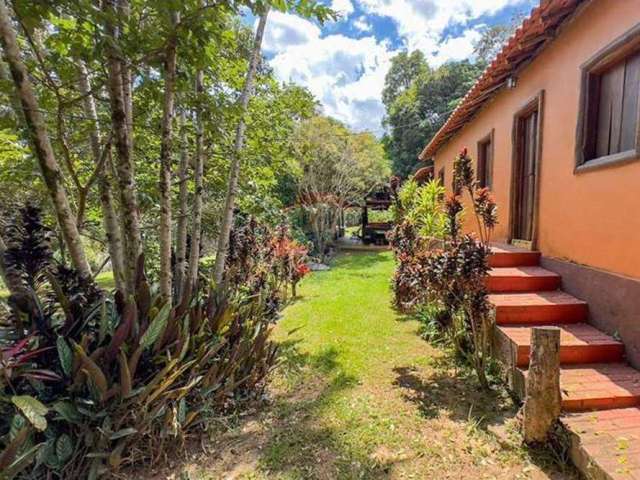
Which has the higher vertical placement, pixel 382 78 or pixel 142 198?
pixel 382 78

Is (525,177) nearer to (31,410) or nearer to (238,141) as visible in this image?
(238,141)

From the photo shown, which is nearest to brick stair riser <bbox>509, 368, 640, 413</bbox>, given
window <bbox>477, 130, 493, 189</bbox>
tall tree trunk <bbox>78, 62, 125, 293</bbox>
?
tall tree trunk <bbox>78, 62, 125, 293</bbox>

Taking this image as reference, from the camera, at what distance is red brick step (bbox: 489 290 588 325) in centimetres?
364

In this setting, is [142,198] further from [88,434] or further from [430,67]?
[430,67]

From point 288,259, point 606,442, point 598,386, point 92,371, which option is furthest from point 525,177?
point 92,371

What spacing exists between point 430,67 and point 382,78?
4.05 meters

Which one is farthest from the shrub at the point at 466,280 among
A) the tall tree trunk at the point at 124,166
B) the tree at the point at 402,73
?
the tree at the point at 402,73

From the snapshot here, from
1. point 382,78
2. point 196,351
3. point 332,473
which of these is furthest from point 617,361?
point 382,78

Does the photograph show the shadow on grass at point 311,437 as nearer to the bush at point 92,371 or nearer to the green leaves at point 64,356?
the bush at point 92,371

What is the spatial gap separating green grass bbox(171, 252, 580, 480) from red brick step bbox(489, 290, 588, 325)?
808 mm

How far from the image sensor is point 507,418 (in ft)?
9.75

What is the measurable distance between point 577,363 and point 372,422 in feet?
6.56

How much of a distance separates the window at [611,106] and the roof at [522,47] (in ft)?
2.36

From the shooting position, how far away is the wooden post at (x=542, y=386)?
2469 mm
